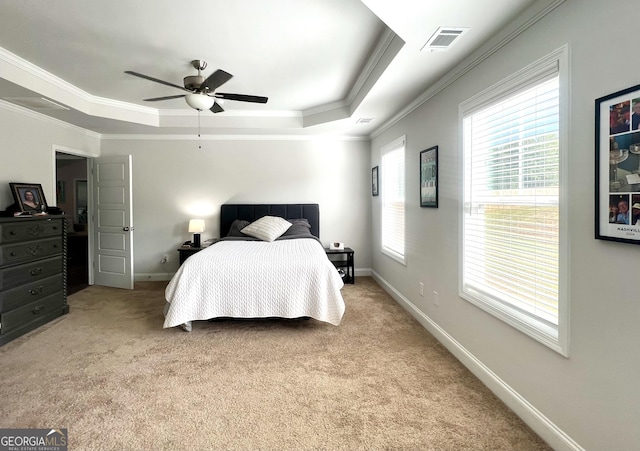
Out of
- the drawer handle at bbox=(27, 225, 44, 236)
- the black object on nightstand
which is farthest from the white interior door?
the black object on nightstand

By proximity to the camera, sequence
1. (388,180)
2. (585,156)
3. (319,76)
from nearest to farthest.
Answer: (585,156) < (319,76) < (388,180)

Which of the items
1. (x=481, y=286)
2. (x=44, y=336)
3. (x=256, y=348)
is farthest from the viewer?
(x=44, y=336)

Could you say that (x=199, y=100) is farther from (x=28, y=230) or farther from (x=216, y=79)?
(x=28, y=230)

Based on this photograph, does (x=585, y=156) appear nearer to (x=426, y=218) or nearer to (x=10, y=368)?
(x=426, y=218)

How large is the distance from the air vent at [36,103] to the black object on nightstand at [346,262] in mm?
3864

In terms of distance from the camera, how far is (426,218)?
3.29 m

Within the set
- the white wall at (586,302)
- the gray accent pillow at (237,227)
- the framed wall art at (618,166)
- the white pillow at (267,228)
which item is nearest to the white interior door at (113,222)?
the gray accent pillow at (237,227)

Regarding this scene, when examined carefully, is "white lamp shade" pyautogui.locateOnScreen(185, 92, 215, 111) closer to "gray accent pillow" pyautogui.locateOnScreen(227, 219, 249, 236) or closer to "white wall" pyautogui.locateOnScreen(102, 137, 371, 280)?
"gray accent pillow" pyautogui.locateOnScreen(227, 219, 249, 236)

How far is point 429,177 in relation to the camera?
3154mm

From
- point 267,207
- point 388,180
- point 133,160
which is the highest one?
point 133,160

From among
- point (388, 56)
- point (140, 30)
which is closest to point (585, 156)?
point (388, 56)

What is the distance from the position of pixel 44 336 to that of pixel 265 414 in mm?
2655

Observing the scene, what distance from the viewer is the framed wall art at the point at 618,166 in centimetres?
128

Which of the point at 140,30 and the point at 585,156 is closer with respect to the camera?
the point at 585,156
